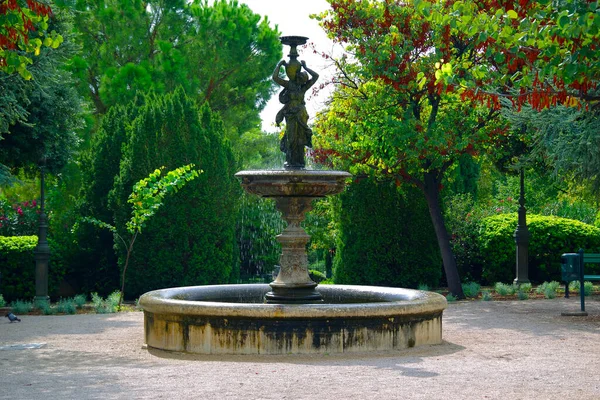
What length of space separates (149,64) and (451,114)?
1432cm

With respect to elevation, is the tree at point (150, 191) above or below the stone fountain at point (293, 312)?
above

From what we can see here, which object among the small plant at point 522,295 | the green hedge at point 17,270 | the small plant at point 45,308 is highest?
the green hedge at point 17,270

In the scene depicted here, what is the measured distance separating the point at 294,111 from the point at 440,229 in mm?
7229

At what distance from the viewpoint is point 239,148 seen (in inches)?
1222

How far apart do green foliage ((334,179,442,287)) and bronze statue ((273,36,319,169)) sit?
7459mm

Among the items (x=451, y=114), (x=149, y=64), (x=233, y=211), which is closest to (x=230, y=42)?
(x=149, y=64)

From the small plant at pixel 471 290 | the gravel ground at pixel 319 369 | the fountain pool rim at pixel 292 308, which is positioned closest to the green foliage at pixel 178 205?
the small plant at pixel 471 290

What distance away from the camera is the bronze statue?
452 inches

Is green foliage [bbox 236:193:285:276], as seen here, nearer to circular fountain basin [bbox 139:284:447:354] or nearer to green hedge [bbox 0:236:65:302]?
green hedge [bbox 0:236:65:302]

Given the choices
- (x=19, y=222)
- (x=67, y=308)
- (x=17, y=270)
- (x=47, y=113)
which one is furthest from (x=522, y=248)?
(x=19, y=222)

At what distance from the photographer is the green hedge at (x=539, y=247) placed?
1988 centimetres

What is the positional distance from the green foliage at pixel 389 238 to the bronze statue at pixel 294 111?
746 cm

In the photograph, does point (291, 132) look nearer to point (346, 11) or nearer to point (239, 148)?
point (346, 11)

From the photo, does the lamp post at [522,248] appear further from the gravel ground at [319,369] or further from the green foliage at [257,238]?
the gravel ground at [319,369]
